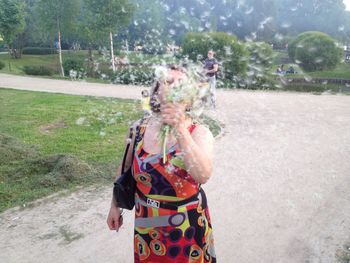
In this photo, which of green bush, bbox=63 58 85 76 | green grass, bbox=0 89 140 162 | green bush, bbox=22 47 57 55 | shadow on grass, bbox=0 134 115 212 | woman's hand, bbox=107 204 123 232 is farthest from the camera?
green bush, bbox=22 47 57 55

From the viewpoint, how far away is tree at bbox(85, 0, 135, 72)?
17.4 metres

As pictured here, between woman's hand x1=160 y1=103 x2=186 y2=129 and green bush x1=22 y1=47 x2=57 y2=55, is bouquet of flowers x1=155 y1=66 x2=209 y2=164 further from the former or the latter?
green bush x1=22 y1=47 x2=57 y2=55

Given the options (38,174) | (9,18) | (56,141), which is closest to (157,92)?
(38,174)

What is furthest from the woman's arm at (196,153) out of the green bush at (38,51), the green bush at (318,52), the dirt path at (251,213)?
the green bush at (38,51)

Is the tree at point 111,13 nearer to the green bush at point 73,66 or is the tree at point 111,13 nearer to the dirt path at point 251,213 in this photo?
the green bush at point 73,66

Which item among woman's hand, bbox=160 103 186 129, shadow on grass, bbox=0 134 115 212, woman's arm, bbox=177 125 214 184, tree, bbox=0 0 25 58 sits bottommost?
shadow on grass, bbox=0 134 115 212

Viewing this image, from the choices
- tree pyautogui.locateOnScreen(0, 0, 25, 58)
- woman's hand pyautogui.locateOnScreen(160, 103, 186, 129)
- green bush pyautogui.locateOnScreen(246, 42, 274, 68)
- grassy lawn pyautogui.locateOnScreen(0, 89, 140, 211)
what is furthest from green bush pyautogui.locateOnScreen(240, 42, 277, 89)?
tree pyautogui.locateOnScreen(0, 0, 25, 58)

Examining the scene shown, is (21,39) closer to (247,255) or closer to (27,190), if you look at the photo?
(27,190)

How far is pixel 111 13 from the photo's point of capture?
1914cm

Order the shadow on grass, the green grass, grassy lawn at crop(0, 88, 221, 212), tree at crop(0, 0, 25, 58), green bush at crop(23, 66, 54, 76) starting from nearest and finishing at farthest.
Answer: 1. the shadow on grass
2. grassy lawn at crop(0, 88, 221, 212)
3. the green grass
4. tree at crop(0, 0, 25, 58)
5. green bush at crop(23, 66, 54, 76)

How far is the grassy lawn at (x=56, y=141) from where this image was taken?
6137 mm

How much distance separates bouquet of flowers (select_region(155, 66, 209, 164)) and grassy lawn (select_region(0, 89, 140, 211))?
3.89 meters

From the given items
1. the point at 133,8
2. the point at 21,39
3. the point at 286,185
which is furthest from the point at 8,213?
the point at 21,39

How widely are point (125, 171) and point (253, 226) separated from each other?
2.54 metres
